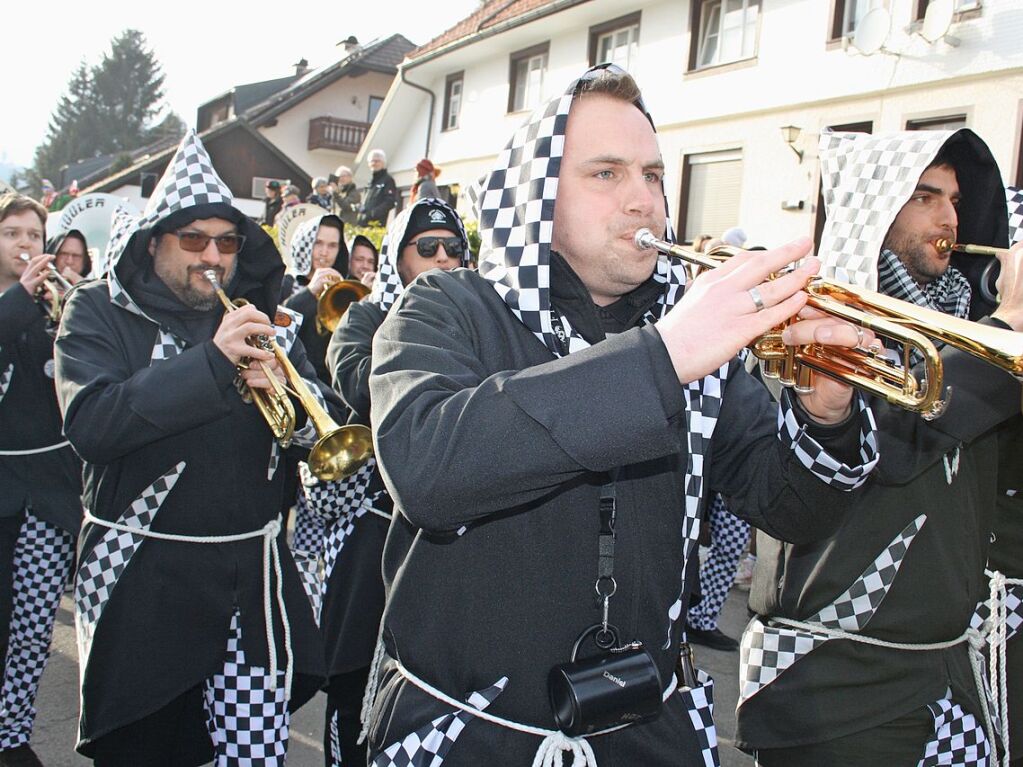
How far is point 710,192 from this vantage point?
1537cm

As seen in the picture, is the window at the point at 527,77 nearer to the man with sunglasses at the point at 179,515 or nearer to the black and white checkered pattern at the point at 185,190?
the black and white checkered pattern at the point at 185,190

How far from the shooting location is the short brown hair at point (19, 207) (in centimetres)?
509

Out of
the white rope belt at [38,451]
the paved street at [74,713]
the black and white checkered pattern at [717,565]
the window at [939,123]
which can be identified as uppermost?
the window at [939,123]

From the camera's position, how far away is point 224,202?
3617 mm

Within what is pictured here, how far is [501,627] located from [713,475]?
0.74 metres

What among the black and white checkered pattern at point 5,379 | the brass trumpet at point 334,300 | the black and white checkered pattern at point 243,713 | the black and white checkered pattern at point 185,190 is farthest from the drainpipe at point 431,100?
the black and white checkered pattern at point 243,713

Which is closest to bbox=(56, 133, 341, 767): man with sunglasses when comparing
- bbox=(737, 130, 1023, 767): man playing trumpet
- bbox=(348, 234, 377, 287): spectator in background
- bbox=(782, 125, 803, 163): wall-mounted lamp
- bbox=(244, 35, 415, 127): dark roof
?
bbox=(737, 130, 1023, 767): man playing trumpet

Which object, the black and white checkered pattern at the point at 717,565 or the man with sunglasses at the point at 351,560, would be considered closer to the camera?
the man with sunglasses at the point at 351,560

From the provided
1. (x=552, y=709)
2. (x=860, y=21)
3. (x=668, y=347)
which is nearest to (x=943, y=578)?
(x=552, y=709)

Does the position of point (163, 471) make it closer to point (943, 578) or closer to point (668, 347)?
point (668, 347)

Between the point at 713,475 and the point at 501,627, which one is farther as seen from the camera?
the point at 713,475

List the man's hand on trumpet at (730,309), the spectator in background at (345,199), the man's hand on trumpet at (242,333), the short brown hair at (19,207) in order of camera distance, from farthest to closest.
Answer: the spectator in background at (345,199)
the short brown hair at (19,207)
the man's hand on trumpet at (242,333)
the man's hand on trumpet at (730,309)

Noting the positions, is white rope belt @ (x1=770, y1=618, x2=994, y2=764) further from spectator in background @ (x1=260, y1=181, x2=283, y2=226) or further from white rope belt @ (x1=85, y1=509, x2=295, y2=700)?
spectator in background @ (x1=260, y1=181, x2=283, y2=226)

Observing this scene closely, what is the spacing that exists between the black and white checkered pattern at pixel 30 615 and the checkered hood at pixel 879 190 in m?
3.72
